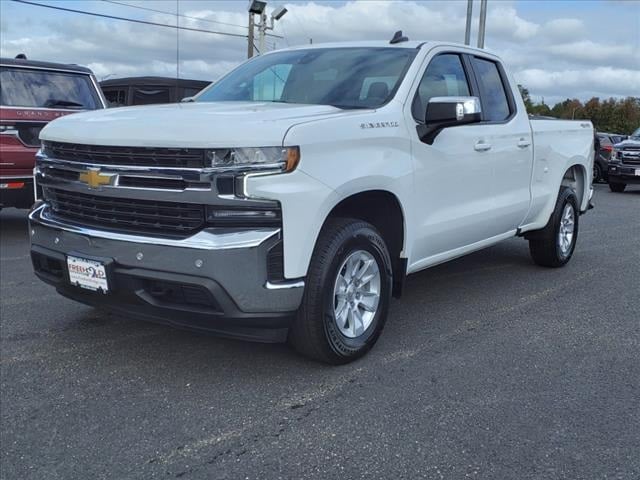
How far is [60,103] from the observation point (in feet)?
27.6

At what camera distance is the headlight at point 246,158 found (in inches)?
129

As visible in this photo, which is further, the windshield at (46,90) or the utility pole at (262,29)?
the utility pole at (262,29)

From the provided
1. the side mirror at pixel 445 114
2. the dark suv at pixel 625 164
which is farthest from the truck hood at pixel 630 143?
the side mirror at pixel 445 114

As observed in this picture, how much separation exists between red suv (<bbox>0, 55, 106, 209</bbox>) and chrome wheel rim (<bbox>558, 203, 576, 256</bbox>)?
573 centimetres

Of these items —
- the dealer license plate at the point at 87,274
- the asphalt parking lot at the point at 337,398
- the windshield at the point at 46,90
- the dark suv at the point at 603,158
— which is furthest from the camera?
the dark suv at the point at 603,158

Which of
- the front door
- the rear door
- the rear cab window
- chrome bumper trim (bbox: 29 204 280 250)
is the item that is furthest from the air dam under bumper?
the rear cab window

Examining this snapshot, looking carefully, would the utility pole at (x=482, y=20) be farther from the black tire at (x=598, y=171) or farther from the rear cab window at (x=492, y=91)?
the rear cab window at (x=492, y=91)

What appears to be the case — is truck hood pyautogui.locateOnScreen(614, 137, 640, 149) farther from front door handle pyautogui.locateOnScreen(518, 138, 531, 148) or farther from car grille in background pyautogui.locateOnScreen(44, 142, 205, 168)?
car grille in background pyautogui.locateOnScreen(44, 142, 205, 168)

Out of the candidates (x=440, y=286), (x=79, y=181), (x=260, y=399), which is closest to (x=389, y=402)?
(x=260, y=399)

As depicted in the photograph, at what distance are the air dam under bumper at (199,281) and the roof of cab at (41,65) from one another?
535cm

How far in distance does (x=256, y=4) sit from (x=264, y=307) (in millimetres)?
22076

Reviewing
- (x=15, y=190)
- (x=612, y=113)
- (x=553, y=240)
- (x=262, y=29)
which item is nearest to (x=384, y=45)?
(x=553, y=240)

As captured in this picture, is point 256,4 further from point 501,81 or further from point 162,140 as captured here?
point 162,140

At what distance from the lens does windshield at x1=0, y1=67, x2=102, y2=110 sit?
7.92m
